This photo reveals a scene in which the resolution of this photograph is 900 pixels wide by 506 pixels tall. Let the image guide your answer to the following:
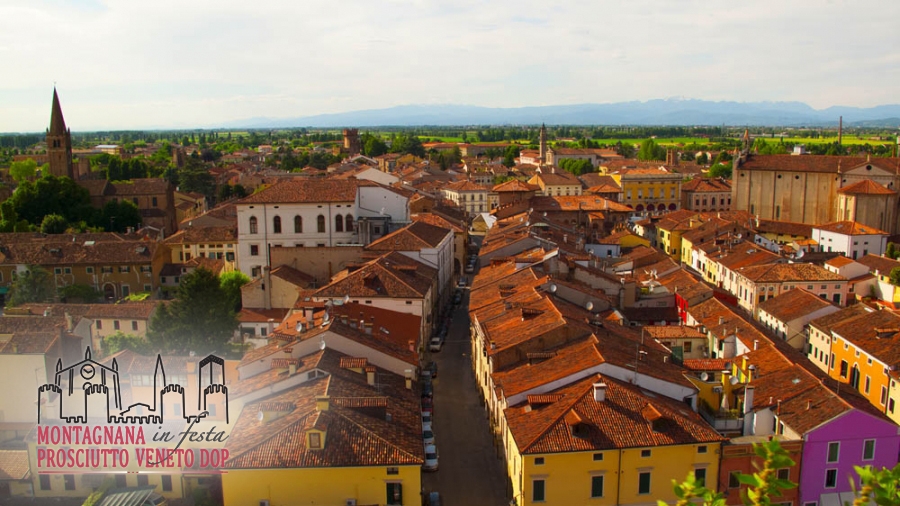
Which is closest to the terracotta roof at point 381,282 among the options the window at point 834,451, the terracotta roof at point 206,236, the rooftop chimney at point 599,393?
the rooftop chimney at point 599,393

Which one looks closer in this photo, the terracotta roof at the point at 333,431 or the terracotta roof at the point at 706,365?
the terracotta roof at the point at 333,431

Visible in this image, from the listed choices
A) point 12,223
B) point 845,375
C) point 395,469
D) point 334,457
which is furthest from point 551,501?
point 12,223

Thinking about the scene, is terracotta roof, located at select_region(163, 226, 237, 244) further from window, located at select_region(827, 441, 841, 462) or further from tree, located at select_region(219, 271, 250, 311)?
window, located at select_region(827, 441, 841, 462)

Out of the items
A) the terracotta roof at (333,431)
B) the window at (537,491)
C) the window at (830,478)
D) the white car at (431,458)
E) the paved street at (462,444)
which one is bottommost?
the paved street at (462,444)

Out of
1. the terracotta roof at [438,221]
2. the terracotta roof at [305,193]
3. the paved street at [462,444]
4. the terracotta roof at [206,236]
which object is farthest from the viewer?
the terracotta roof at [206,236]

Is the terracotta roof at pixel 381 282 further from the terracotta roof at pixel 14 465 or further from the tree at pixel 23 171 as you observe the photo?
the tree at pixel 23 171

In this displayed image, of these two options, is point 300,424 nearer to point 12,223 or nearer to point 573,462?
point 573,462

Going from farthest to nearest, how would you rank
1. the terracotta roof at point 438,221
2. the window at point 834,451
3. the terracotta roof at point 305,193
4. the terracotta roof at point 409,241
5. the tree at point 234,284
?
the terracotta roof at point 438,221 < the terracotta roof at point 305,193 < the tree at point 234,284 < the terracotta roof at point 409,241 < the window at point 834,451
